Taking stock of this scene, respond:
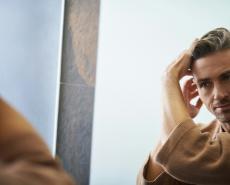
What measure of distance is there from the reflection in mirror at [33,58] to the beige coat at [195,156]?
910mm

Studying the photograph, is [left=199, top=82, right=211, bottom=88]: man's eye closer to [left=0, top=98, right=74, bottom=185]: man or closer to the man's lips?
the man's lips

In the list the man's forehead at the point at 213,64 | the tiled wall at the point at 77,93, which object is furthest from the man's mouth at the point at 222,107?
the tiled wall at the point at 77,93

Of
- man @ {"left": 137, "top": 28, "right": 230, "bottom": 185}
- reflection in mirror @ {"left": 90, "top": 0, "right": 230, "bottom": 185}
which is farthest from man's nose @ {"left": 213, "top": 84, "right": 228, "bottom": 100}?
reflection in mirror @ {"left": 90, "top": 0, "right": 230, "bottom": 185}

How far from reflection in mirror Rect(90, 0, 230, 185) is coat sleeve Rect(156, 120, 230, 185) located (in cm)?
73

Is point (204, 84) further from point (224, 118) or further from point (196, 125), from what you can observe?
point (196, 125)

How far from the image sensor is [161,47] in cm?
171

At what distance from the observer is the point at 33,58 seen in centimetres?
173

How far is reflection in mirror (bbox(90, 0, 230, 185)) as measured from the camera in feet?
5.53

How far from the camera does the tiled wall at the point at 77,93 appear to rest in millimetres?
1759

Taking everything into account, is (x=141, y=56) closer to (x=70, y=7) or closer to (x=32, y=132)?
(x=70, y=7)

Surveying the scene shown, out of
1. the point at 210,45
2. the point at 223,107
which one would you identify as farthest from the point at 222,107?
the point at 210,45

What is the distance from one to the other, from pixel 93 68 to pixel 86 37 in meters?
0.16

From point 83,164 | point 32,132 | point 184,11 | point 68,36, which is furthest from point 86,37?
point 32,132

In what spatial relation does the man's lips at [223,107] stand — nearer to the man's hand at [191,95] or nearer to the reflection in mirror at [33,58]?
the man's hand at [191,95]
